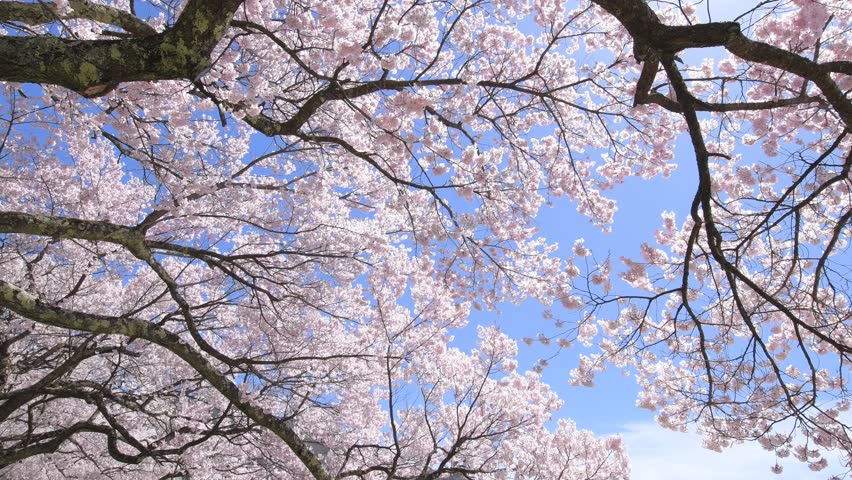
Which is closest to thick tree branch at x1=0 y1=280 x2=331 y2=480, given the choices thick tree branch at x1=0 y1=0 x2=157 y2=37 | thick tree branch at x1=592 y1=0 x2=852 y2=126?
thick tree branch at x1=0 y1=0 x2=157 y2=37

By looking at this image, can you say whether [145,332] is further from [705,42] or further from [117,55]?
[705,42]

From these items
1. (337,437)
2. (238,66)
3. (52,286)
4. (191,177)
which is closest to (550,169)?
(238,66)

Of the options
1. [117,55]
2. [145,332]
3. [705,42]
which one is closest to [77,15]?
[117,55]

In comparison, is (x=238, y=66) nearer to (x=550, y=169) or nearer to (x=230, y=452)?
(x=550, y=169)

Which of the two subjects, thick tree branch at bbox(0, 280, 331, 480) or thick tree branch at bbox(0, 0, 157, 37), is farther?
thick tree branch at bbox(0, 280, 331, 480)

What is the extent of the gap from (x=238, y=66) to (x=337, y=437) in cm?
836

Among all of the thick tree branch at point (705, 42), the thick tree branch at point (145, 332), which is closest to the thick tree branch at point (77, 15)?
the thick tree branch at point (145, 332)

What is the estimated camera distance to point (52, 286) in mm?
8320

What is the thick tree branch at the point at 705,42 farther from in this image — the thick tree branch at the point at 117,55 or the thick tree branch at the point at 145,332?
the thick tree branch at the point at 145,332

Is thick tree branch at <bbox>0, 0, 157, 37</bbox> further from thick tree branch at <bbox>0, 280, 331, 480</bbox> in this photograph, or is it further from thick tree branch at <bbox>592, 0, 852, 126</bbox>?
thick tree branch at <bbox>592, 0, 852, 126</bbox>

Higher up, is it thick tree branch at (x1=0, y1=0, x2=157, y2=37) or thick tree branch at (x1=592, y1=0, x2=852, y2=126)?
thick tree branch at (x1=0, y1=0, x2=157, y2=37)

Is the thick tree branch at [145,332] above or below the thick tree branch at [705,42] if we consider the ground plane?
below

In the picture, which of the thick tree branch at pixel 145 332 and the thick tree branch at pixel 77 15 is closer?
the thick tree branch at pixel 77 15

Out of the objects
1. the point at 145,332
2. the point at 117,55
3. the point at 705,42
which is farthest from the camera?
the point at 145,332
